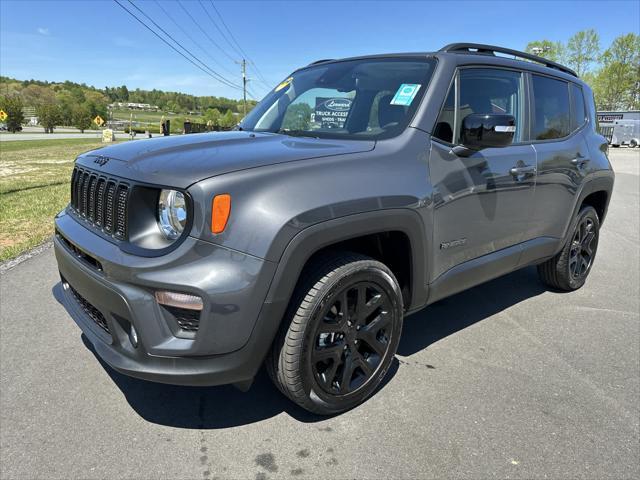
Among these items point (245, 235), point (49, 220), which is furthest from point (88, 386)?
point (49, 220)

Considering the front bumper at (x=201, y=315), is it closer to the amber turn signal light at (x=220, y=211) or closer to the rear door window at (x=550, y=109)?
the amber turn signal light at (x=220, y=211)

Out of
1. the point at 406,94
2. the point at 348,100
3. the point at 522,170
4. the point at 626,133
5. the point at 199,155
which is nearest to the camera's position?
the point at 199,155

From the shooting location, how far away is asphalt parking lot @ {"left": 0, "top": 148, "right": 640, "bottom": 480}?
7.26 ft

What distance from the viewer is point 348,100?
3.21 m

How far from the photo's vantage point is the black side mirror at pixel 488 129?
2.65m

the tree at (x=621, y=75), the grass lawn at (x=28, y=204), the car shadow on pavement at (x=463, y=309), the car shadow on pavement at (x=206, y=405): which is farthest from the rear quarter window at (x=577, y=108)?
the tree at (x=621, y=75)

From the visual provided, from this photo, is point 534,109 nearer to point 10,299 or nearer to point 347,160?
point 347,160

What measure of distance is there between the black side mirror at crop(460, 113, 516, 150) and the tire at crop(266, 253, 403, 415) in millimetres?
948

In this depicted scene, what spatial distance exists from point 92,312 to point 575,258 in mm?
4171

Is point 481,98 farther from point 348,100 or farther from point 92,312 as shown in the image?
point 92,312

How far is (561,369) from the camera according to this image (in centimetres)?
317

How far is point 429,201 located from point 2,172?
559 inches

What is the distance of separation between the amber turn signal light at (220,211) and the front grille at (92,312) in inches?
31.1

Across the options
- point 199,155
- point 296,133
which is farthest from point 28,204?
point 199,155
